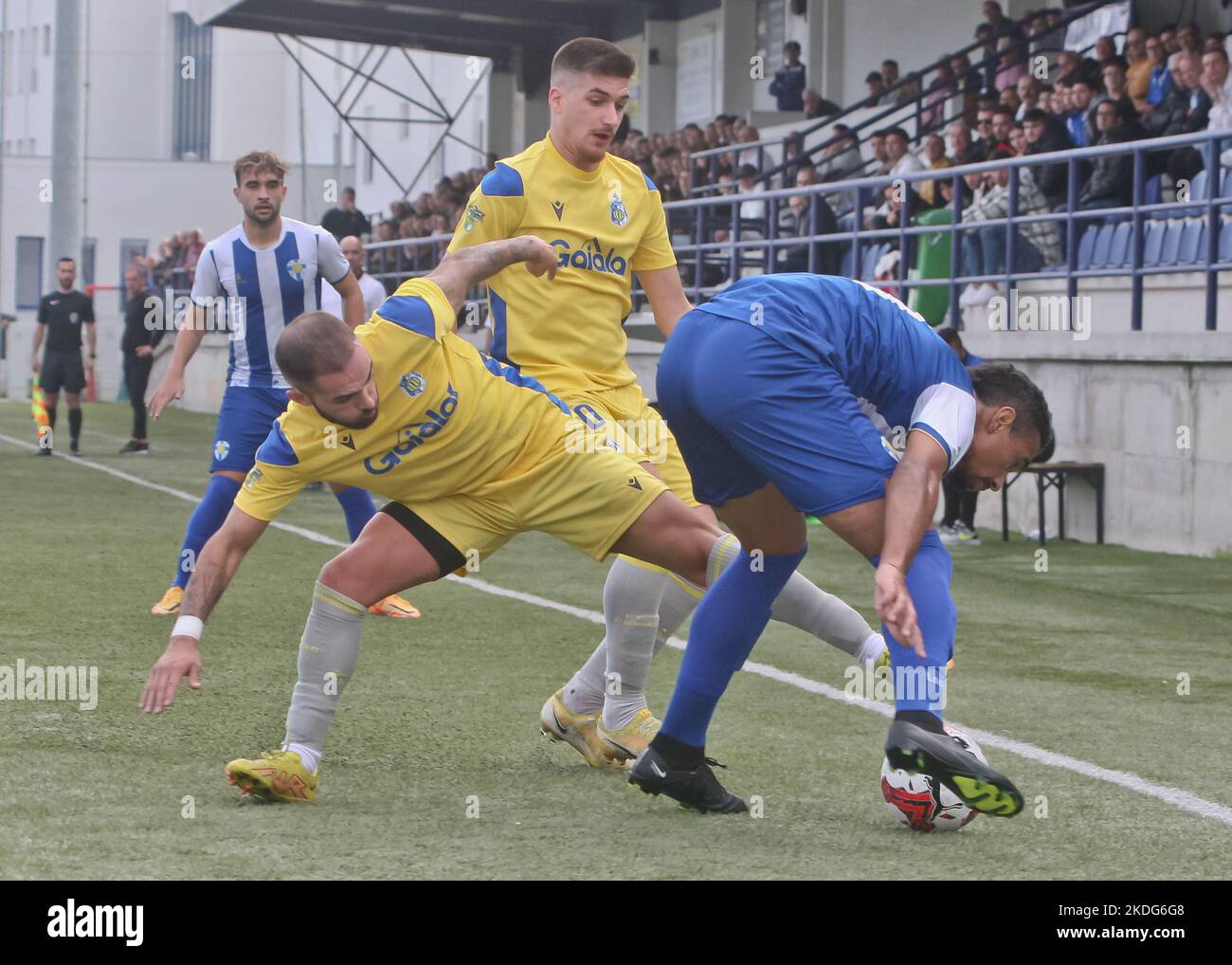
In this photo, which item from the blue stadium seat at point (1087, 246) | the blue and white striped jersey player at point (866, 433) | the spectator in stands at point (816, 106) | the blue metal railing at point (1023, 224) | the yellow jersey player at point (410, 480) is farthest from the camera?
the spectator in stands at point (816, 106)

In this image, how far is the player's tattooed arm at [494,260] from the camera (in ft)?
17.0

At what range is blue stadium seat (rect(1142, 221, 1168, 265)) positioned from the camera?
1362cm

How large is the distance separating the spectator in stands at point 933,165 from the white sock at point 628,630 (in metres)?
10.7

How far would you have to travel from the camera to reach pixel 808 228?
688 inches

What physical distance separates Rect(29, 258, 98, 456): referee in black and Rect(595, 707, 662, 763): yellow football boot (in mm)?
15172

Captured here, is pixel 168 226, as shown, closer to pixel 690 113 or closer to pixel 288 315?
pixel 690 113

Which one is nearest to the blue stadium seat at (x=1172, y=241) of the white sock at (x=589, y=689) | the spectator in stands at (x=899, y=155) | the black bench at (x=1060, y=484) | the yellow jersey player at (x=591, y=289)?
the black bench at (x=1060, y=484)

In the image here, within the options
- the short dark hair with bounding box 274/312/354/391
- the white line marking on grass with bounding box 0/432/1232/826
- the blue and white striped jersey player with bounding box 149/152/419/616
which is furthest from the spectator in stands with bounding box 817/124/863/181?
the short dark hair with bounding box 274/312/354/391

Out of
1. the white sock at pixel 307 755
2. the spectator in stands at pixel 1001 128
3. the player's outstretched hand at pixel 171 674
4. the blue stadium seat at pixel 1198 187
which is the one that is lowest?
the white sock at pixel 307 755

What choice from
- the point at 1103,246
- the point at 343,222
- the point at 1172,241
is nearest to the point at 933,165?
the point at 1103,246

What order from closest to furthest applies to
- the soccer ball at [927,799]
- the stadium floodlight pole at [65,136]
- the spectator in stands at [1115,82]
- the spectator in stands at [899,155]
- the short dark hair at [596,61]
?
the soccer ball at [927,799]
the short dark hair at [596,61]
the spectator in stands at [1115,82]
the spectator in stands at [899,155]
the stadium floodlight pole at [65,136]

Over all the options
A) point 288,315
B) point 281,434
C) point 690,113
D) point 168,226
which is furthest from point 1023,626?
point 168,226

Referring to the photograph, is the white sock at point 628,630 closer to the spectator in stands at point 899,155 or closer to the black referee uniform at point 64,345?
the spectator in stands at point 899,155
